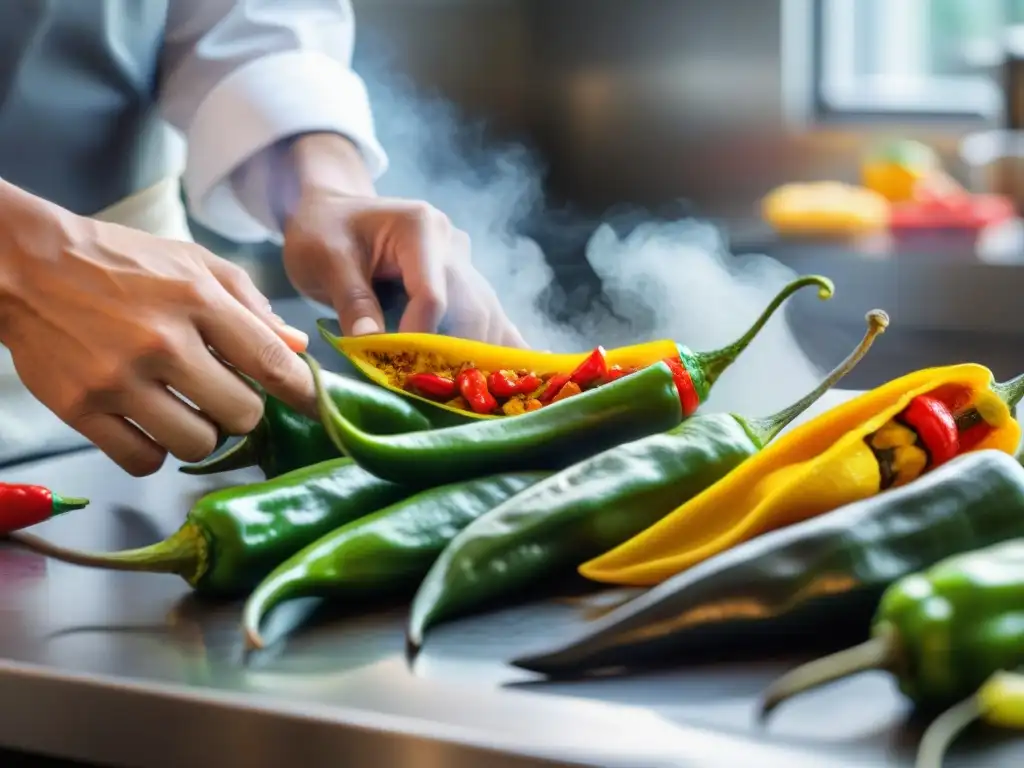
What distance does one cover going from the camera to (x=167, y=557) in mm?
652

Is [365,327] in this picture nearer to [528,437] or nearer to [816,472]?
[528,437]

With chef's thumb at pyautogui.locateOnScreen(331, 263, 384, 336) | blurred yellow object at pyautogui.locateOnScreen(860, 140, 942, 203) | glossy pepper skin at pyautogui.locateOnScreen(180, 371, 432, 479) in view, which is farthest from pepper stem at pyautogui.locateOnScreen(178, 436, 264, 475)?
blurred yellow object at pyautogui.locateOnScreen(860, 140, 942, 203)

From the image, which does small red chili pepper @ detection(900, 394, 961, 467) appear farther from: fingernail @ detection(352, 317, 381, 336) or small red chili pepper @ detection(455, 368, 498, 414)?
fingernail @ detection(352, 317, 381, 336)

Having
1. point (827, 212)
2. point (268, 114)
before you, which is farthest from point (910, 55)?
point (268, 114)

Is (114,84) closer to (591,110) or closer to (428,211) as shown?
(428,211)

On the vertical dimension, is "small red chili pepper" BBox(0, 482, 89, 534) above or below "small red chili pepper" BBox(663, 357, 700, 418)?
below

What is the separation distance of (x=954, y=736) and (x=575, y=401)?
0.34 m

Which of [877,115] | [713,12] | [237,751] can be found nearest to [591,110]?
[713,12]

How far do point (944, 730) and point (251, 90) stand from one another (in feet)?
3.22

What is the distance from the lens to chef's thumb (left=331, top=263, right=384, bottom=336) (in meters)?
1.11

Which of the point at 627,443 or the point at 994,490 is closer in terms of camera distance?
the point at 994,490

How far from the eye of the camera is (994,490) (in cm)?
61

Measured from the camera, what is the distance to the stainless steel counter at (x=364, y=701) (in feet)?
1.59

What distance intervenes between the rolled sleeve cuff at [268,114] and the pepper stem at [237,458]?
0.46 m
